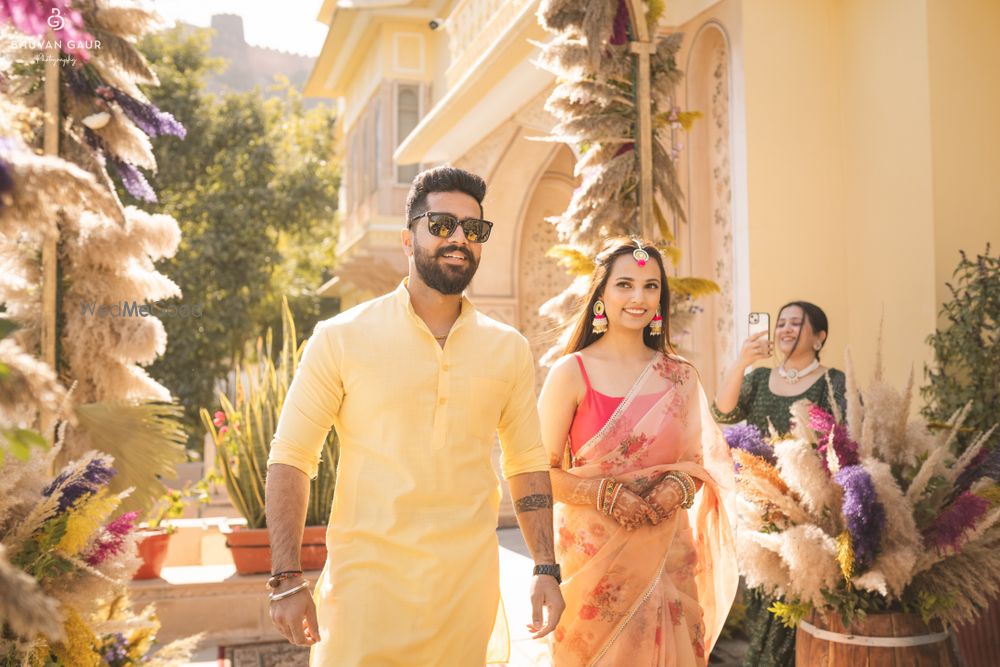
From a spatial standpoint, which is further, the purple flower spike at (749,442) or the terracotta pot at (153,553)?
the terracotta pot at (153,553)

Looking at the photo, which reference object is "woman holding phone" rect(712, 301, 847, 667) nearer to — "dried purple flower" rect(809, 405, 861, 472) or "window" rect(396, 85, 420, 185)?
"dried purple flower" rect(809, 405, 861, 472)

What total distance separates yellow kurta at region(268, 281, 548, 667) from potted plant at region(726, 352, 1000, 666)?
1065 mm

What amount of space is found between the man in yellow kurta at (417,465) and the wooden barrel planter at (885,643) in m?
0.98

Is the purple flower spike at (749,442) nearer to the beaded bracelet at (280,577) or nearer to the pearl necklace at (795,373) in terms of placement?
the pearl necklace at (795,373)

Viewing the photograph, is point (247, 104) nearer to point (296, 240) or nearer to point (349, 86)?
point (349, 86)

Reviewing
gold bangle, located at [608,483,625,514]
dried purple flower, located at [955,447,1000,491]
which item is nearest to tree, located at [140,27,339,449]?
Answer: gold bangle, located at [608,483,625,514]

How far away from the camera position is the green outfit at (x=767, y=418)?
3.92 m

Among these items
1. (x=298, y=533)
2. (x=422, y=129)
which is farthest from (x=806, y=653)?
(x=422, y=129)

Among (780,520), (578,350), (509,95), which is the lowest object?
(780,520)

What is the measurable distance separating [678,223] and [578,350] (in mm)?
3709

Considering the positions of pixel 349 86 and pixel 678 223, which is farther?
pixel 349 86

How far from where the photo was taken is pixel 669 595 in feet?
10.8

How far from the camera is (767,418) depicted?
4086 mm

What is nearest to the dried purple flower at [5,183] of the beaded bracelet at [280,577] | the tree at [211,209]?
the beaded bracelet at [280,577]
